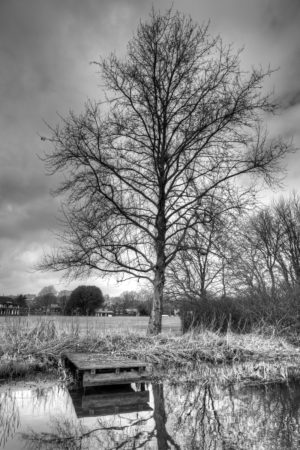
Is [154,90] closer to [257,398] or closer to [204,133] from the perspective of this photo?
[204,133]

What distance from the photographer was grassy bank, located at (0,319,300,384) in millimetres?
8414

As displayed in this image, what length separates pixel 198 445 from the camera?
3.97m

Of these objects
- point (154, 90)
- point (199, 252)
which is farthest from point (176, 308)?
point (154, 90)

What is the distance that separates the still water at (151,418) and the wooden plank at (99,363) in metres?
0.47

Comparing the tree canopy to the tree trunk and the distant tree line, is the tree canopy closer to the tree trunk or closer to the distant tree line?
the tree trunk

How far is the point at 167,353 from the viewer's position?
31.8 feet

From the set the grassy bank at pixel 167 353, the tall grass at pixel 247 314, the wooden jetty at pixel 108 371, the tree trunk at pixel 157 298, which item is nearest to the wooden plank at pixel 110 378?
the wooden jetty at pixel 108 371

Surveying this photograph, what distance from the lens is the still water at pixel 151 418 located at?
4.10 metres

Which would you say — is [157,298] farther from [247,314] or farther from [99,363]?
[247,314]

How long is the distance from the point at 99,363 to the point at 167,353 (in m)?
2.43

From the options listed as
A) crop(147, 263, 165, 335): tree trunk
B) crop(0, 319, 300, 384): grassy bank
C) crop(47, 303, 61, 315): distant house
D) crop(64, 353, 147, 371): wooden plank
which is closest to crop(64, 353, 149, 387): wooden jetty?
crop(64, 353, 147, 371): wooden plank

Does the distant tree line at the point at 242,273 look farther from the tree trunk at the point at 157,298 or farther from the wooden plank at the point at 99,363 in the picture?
the wooden plank at the point at 99,363

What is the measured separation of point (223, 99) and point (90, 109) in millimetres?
4821

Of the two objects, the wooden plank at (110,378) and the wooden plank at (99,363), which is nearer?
the wooden plank at (110,378)
